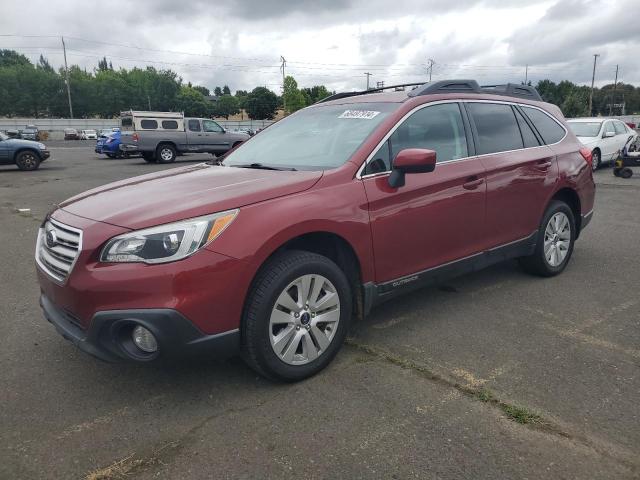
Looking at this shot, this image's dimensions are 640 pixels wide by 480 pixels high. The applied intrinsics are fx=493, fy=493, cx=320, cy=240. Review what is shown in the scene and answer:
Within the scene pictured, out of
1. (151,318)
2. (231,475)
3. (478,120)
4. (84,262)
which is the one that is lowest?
(231,475)

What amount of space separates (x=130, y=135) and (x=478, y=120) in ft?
61.4

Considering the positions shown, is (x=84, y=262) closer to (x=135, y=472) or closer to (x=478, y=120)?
(x=135, y=472)

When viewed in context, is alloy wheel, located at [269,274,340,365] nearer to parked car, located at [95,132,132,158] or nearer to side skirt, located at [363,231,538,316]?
side skirt, located at [363,231,538,316]

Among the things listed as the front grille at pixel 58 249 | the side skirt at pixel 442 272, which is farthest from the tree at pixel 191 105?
the front grille at pixel 58 249

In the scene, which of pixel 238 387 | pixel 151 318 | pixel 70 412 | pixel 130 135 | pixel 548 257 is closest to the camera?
pixel 151 318

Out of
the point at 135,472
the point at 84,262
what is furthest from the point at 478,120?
the point at 135,472

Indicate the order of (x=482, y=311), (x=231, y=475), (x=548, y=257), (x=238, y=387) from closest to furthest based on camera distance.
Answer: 1. (x=231, y=475)
2. (x=238, y=387)
3. (x=482, y=311)
4. (x=548, y=257)

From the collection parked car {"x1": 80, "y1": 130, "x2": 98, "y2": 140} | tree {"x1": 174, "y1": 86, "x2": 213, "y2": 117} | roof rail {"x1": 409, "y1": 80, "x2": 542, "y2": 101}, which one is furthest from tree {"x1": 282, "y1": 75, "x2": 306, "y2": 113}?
roof rail {"x1": 409, "y1": 80, "x2": 542, "y2": 101}

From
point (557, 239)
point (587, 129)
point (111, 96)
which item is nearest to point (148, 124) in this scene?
point (587, 129)

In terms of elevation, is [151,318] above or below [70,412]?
Answer: above

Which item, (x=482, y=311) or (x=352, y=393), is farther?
(x=482, y=311)

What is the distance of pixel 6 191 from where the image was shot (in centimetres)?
1223

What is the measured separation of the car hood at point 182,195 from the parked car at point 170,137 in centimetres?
1751

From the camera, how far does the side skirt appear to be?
10.8ft
